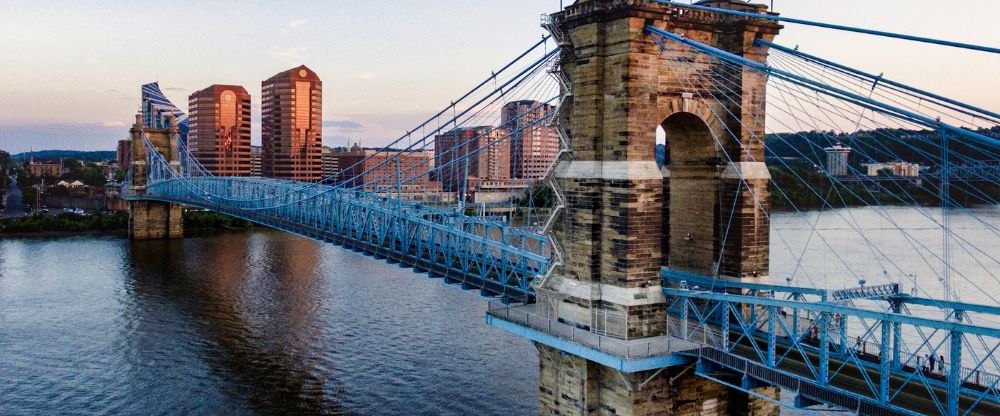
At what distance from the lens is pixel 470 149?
86375mm

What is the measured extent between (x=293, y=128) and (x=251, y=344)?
108 metres

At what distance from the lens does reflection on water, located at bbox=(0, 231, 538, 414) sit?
31781 mm

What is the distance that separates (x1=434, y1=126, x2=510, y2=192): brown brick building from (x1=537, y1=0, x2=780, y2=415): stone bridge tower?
8.72 m

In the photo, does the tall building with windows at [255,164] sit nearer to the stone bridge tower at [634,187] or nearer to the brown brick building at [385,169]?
the brown brick building at [385,169]

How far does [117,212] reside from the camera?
10631cm

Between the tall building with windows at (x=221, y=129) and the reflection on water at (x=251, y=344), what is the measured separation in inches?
3321

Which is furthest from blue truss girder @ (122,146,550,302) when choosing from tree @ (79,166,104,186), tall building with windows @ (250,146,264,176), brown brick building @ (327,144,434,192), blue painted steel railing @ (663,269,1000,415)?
tree @ (79,166,104,186)

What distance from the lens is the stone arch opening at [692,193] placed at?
955 inches

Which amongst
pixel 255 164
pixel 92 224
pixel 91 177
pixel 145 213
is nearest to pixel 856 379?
pixel 145 213

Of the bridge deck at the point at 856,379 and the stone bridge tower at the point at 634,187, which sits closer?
the bridge deck at the point at 856,379

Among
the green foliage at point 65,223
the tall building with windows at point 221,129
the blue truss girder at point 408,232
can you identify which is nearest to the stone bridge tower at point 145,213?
the green foliage at point 65,223

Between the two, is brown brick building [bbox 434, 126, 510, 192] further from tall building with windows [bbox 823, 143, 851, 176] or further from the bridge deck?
tall building with windows [bbox 823, 143, 851, 176]

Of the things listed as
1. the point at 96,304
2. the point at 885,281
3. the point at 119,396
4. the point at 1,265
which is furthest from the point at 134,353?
the point at 885,281

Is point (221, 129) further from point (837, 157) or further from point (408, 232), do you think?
point (408, 232)
